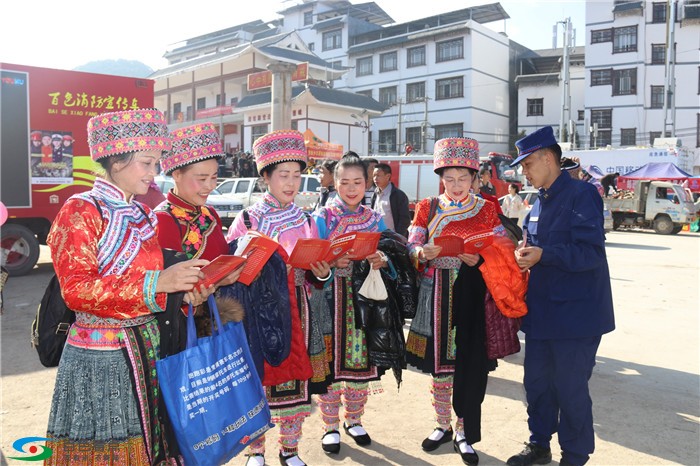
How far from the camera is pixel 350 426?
3.46m

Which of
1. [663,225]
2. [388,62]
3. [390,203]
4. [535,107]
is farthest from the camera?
[388,62]

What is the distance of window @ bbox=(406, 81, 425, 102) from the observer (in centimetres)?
3600

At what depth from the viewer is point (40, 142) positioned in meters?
8.27

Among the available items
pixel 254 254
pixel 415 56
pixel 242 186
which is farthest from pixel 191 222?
pixel 415 56

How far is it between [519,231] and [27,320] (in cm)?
577

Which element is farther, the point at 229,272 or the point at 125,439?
the point at 229,272

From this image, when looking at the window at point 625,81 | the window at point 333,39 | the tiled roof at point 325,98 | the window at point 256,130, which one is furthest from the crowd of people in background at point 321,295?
the window at point 333,39

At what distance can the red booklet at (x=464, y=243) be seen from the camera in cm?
290

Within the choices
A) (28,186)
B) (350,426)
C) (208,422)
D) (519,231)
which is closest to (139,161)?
(208,422)

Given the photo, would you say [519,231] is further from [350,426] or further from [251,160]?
[251,160]

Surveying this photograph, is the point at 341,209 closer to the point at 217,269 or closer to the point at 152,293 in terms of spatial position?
the point at 217,269

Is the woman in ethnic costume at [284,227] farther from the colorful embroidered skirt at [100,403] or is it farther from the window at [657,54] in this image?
the window at [657,54]

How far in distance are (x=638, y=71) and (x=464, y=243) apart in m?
34.9

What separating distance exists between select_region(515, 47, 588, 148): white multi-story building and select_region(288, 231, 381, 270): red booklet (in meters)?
34.6
